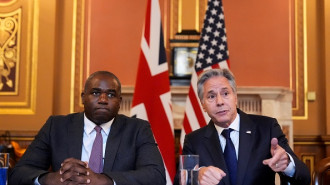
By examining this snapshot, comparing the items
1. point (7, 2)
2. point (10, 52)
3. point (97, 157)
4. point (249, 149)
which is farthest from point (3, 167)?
point (7, 2)

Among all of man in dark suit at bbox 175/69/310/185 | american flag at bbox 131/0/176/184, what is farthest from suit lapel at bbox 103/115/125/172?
american flag at bbox 131/0/176/184

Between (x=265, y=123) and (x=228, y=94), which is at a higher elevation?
(x=228, y=94)

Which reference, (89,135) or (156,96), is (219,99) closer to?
(89,135)

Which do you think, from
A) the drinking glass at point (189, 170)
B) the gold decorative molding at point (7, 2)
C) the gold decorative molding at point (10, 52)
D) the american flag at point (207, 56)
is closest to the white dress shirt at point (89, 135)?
the drinking glass at point (189, 170)

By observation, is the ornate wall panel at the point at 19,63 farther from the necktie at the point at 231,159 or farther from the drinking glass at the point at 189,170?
the drinking glass at the point at 189,170

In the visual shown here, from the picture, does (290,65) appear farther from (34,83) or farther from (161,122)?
(34,83)

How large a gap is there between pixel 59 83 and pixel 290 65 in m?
3.01

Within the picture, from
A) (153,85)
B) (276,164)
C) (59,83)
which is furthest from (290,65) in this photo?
(276,164)

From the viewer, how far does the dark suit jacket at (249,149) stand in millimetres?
2105

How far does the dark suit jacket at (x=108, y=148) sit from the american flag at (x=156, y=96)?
156 cm

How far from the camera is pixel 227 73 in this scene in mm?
2291

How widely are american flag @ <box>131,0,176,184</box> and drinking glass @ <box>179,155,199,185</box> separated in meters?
2.35

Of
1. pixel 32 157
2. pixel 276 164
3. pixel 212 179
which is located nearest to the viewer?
pixel 212 179

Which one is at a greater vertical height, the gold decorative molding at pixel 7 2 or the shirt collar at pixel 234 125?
the gold decorative molding at pixel 7 2
